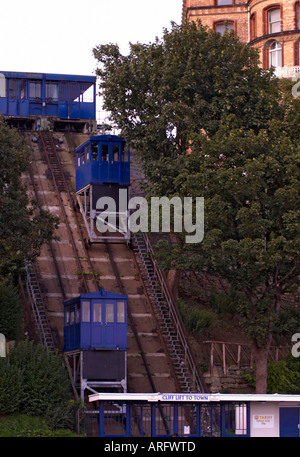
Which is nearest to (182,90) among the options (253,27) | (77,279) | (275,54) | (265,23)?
(77,279)

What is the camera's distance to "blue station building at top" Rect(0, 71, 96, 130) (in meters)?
69.8

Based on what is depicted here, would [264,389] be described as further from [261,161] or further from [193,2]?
[193,2]

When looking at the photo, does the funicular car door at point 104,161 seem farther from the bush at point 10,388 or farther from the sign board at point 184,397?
the sign board at point 184,397

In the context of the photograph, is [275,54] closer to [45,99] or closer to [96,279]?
[45,99]

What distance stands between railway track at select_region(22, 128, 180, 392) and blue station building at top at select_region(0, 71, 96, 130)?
13.9 meters

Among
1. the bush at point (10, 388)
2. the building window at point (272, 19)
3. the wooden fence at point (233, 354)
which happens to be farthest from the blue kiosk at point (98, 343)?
the building window at point (272, 19)

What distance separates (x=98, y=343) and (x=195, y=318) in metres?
8.01

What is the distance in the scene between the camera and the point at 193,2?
69375 millimetres

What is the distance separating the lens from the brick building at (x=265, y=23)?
63719mm

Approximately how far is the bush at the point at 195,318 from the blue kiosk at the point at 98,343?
6.33 metres

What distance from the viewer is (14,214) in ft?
123

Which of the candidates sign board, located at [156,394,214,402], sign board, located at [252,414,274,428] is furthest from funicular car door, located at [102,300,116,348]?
sign board, located at [252,414,274,428]

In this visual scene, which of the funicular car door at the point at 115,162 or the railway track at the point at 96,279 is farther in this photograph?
the funicular car door at the point at 115,162

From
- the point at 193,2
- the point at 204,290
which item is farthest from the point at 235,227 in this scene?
the point at 193,2
